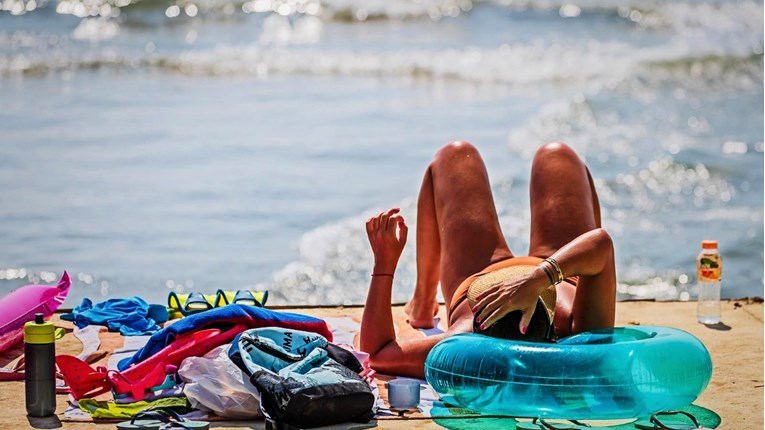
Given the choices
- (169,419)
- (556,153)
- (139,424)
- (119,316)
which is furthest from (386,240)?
(119,316)

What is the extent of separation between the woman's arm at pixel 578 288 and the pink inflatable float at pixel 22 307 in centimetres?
221

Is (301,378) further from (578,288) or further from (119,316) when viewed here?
(119,316)

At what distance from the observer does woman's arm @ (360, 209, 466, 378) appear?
5070mm

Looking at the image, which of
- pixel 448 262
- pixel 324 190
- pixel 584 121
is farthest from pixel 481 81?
pixel 448 262

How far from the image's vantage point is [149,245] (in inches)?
347

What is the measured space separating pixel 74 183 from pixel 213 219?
1.69 m

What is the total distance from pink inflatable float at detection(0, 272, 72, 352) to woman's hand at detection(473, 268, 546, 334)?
222 cm

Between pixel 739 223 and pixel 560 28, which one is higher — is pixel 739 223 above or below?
below

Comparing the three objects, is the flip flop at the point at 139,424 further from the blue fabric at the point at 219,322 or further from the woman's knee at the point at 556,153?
the woman's knee at the point at 556,153

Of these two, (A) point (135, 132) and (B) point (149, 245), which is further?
(A) point (135, 132)

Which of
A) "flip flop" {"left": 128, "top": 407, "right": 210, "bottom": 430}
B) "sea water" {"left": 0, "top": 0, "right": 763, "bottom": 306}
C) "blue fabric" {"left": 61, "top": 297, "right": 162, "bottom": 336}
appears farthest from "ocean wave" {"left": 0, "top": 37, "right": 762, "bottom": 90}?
"flip flop" {"left": 128, "top": 407, "right": 210, "bottom": 430}

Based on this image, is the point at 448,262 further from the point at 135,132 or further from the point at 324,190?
the point at 135,132

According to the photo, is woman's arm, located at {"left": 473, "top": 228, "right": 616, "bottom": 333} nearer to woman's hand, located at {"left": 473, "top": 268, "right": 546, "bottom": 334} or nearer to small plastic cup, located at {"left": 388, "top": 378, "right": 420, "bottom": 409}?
woman's hand, located at {"left": 473, "top": 268, "right": 546, "bottom": 334}

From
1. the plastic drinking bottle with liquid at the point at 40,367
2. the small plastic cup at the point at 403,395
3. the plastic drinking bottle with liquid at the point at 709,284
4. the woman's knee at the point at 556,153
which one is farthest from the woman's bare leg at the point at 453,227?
the plastic drinking bottle with liquid at the point at 40,367
